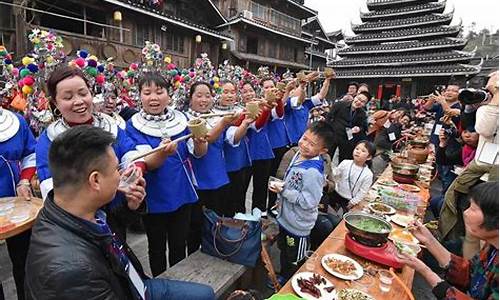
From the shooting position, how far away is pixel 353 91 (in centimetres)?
782

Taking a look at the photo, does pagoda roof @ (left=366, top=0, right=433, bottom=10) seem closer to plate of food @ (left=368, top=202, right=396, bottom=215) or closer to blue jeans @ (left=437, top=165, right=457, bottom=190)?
blue jeans @ (left=437, top=165, right=457, bottom=190)

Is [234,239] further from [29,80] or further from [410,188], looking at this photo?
[29,80]

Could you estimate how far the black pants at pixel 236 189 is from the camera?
405 cm

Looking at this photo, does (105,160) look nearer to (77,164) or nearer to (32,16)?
(77,164)

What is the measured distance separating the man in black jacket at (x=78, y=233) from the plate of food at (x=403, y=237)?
2137mm

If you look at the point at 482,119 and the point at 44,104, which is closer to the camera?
the point at 482,119

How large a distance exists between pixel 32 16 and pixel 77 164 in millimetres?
11794

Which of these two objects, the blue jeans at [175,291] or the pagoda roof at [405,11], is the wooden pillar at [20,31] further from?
the pagoda roof at [405,11]

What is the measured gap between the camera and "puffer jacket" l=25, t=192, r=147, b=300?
1176 millimetres

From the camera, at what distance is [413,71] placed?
80.3 ft

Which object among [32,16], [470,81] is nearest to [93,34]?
[32,16]

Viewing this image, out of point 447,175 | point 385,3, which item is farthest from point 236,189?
point 385,3

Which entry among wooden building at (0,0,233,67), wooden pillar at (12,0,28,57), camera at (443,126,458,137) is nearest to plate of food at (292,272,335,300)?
camera at (443,126,458,137)

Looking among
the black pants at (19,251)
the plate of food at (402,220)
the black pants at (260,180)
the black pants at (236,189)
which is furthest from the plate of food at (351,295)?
the black pants at (260,180)
